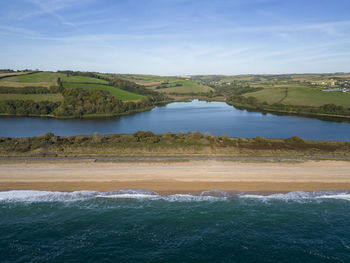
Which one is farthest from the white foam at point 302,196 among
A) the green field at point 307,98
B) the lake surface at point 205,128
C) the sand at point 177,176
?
the green field at point 307,98

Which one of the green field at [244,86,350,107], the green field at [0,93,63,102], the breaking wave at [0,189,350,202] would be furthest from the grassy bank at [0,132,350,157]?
the green field at [244,86,350,107]

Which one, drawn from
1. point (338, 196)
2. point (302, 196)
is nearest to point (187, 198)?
point (302, 196)

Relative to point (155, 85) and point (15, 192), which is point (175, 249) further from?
point (155, 85)

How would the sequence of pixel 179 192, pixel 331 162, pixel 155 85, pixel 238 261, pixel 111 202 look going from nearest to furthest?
pixel 238 261 < pixel 111 202 < pixel 179 192 < pixel 331 162 < pixel 155 85

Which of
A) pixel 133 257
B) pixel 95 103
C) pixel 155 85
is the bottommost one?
pixel 133 257

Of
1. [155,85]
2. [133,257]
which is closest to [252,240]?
[133,257]

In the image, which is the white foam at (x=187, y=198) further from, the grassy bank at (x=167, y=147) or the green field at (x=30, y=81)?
the green field at (x=30, y=81)

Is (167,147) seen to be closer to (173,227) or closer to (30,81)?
(173,227)

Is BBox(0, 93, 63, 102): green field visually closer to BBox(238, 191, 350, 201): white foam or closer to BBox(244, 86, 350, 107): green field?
BBox(238, 191, 350, 201): white foam
